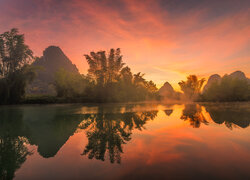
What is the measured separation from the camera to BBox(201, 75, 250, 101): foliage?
137 ft

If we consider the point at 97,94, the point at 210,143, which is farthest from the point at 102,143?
the point at 97,94

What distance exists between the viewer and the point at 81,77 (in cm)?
5162

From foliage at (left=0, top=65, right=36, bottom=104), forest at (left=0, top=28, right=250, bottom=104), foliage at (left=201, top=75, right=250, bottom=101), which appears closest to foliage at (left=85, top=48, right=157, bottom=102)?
forest at (left=0, top=28, right=250, bottom=104)

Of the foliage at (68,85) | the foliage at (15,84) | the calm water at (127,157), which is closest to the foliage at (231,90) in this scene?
the foliage at (68,85)

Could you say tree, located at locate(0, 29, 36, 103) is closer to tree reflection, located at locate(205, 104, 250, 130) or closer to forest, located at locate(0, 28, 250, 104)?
forest, located at locate(0, 28, 250, 104)

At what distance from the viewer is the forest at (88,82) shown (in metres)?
34.3

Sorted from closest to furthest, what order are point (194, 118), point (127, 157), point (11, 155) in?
point (127, 157), point (11, 155), point (194, 118)

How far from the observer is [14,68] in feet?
114

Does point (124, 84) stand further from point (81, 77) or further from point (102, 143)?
point (102, 143)

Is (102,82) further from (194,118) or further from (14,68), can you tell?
(194,118)

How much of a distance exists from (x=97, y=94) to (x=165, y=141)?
1600 inches

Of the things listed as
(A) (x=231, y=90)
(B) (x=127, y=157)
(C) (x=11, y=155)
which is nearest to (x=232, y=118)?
(B) (x=127, y=157)

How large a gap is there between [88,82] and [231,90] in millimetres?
41810

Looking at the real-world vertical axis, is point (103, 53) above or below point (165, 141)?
above
